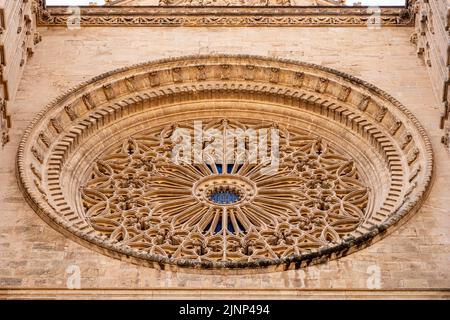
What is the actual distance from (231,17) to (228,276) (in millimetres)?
9325

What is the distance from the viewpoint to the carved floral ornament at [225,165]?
19.0 metres

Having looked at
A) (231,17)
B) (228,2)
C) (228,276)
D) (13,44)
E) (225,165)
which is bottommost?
(228,276)

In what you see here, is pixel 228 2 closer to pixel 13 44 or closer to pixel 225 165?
pixel 225 165

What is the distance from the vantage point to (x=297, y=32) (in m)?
24.5

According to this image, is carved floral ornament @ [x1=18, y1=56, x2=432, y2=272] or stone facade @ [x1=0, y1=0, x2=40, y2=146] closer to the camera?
carved floral ornament @ [x1=18, y1=56, x2=432, y2=272]

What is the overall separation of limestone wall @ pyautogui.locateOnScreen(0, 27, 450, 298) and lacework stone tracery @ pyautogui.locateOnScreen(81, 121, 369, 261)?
1624 millimetres

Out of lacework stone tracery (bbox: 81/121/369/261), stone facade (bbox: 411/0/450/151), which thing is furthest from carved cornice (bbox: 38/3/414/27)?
lacework stone tracery (bbox: 81/121/369/261)

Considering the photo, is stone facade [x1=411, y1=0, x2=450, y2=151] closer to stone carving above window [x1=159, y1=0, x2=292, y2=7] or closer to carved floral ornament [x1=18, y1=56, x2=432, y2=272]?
carved floral ornament [x1=18, y1=56, x2=432, y2=272]

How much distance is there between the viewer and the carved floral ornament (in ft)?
62.4

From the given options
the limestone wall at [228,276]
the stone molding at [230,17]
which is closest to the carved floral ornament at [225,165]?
the limestone wall at [228,276]

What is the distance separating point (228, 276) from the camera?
16797mm

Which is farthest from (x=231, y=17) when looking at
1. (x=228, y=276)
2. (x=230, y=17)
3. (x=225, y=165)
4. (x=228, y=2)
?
(x=228, y=276)
